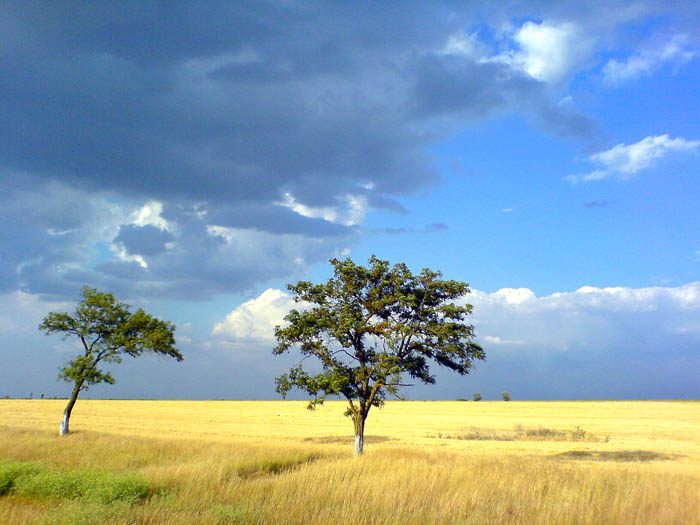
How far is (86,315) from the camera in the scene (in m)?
34.8

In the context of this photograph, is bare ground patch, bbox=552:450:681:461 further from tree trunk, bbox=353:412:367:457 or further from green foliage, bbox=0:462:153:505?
green foliage, bbox=0:462:153:505

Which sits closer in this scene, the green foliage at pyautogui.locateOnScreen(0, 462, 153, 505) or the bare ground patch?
the green foliage at pyautogui.locateOnScreen(0, 462, 153, 505)

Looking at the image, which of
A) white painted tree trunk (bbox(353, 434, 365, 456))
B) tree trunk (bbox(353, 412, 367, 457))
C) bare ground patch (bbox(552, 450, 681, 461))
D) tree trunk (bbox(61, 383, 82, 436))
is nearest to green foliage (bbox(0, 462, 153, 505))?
white painted tree trunk (bbox(353, 434, 365, 456))

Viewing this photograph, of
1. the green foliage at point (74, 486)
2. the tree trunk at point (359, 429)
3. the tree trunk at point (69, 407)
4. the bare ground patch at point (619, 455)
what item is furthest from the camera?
the tree trunk at point (69, 407)

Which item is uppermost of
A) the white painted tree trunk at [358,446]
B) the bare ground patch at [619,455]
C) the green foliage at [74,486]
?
the green foliage at [74,486]

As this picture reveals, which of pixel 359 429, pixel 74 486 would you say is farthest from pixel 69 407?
pixel 74 486

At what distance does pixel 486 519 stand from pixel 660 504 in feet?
15.8

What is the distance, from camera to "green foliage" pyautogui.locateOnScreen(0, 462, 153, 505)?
1118 cm

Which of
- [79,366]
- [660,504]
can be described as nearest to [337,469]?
[660,504]

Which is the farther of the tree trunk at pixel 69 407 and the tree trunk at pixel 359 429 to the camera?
the tree trunk at pixel 69 407

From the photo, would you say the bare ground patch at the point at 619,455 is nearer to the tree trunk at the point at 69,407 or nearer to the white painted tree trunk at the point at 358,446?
the white painted tree trunk at the point at 358,446

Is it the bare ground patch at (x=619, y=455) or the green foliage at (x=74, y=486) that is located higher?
the green foliage at (x=74, y=486)

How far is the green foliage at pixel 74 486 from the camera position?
11.2 meters

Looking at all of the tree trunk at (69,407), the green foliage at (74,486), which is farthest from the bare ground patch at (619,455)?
the tree trunk at (69,407)
